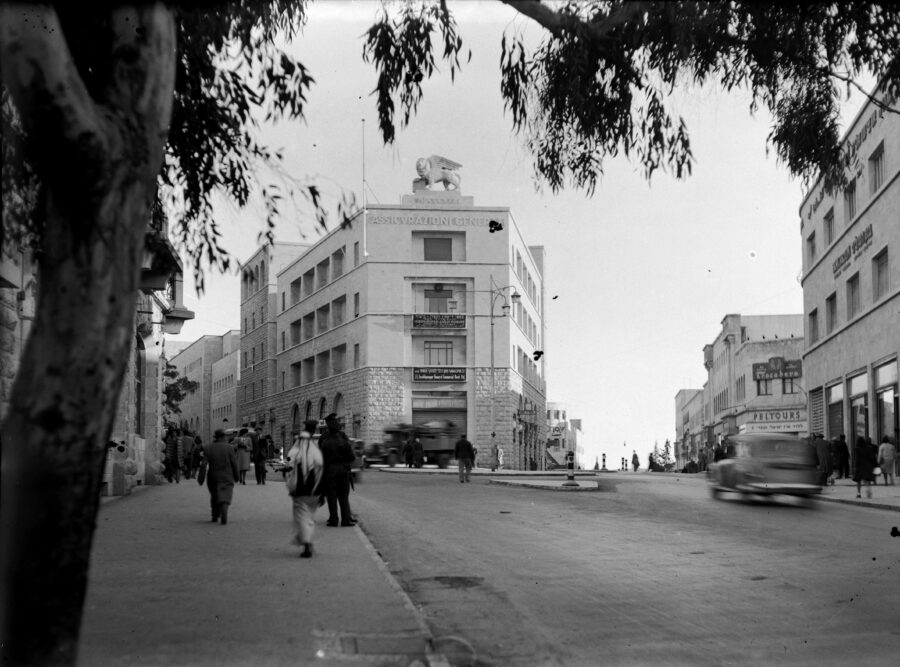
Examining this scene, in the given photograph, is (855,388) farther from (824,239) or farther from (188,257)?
(188,257)

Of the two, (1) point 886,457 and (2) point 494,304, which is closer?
(1) point 886,457

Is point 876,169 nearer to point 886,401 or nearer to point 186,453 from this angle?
point 886,401

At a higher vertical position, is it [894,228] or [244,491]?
[894,228]

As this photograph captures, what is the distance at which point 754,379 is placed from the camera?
70.9 m

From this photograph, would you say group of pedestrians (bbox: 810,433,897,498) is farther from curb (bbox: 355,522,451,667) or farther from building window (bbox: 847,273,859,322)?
curb (bbox: 355,522,451,667)

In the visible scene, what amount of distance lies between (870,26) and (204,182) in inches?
210

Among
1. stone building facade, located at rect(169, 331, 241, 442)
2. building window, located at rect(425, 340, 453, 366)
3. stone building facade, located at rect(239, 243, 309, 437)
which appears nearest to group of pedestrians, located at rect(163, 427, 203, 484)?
building window, located at rect(425, 340, 453, 366)

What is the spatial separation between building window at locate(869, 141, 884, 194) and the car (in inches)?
556

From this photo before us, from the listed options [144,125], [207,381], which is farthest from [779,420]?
[144,125]

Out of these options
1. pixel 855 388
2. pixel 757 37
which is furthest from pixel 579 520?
pixel 855 388

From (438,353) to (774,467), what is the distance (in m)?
39.8

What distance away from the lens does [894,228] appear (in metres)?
30.4

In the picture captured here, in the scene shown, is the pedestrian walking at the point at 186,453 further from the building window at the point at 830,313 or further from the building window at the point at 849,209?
the building window at the point at 830,313

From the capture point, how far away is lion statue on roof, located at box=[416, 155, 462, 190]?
63.9 metres
